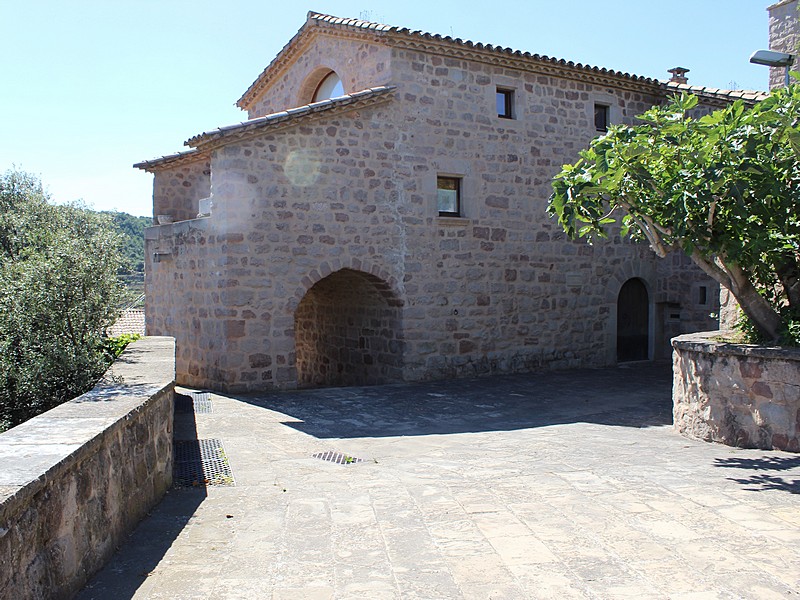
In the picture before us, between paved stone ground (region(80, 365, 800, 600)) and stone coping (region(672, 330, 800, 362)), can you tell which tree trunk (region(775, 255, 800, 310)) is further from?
paved stone ground (region(80, 365, 800, 600))

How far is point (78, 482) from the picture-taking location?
308 cm

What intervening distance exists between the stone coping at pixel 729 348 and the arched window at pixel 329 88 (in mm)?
8502

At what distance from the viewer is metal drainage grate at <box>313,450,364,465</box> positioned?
6.03 m

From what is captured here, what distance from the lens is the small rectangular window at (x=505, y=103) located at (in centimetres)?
1287

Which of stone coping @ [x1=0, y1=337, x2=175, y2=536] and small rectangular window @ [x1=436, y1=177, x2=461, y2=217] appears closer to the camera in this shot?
stone coping @ [x1=0, y1=337, x2=175, y2=536]

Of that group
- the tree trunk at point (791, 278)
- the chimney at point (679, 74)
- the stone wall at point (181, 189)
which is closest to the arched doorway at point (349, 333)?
the stone wall at point (181, 189)

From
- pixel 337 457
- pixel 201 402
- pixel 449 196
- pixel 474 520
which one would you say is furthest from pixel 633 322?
pixel 474 520

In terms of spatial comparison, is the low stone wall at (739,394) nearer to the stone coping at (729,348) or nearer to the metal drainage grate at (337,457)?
the stone coping at (729,348)

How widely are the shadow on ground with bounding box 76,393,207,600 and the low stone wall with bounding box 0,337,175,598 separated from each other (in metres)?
0.06

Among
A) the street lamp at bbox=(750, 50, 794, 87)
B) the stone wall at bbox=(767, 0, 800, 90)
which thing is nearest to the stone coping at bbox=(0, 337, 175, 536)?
the street lamp at bbox=(750, 50, 794, 87)

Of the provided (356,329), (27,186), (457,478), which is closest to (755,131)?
(457,478)

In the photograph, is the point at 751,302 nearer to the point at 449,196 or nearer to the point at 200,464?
the point at 200,464

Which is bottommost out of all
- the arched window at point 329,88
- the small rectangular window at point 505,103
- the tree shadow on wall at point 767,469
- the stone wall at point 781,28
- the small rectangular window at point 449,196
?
the tree shadow on wall at point 767,469

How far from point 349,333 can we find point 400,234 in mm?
2514
